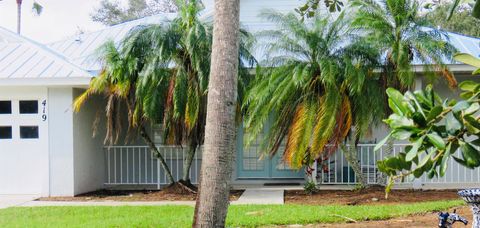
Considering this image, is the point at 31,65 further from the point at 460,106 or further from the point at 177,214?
the point at 460,106

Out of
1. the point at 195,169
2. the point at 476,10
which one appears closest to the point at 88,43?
the point at 195,169

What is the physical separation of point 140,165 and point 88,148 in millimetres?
1669

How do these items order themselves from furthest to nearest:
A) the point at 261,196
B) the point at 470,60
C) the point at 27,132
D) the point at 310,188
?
1. the point at 27,132
2. the point at 310,188
3. the point at 261,196
4. the point at 470,60

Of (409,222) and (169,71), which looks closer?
(409,222)

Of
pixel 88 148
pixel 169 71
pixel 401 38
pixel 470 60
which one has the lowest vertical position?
Answer: pixel 88 148

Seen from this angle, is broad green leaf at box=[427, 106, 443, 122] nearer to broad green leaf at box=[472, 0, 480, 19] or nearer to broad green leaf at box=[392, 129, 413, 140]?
broad green leaf at box=[392, 129, 413, 140]

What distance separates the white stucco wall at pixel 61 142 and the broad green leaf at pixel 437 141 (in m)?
11.1

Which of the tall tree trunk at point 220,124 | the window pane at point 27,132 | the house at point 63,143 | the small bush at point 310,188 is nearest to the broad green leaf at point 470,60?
the tall tree trunk at point 220,124

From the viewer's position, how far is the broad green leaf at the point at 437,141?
1873 millimetres

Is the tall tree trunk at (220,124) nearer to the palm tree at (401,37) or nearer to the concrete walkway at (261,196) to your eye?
the concrete walkway at (261,196)

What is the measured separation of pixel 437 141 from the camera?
1873 millimetres

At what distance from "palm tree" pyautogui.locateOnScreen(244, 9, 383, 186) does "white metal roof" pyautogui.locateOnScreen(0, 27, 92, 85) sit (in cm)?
395

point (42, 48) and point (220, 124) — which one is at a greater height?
point (42, 48)

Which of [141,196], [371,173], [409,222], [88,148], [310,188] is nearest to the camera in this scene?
[409,222]
